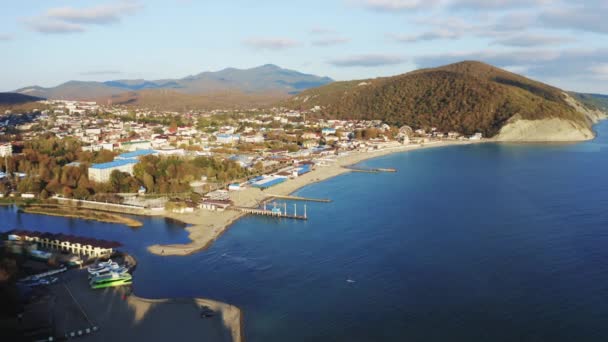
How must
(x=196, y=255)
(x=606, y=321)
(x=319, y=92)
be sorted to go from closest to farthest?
(x=606, y=321), (x=196, y=255), (x=319, y=92)

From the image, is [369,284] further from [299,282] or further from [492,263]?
[492,263]

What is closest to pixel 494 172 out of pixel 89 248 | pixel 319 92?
pixel 89 248

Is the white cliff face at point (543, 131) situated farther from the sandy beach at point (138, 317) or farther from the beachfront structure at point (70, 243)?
the sandy beach at point (138, 317)

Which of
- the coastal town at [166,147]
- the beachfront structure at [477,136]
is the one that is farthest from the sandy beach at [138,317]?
the beachfront structure at [477,136]

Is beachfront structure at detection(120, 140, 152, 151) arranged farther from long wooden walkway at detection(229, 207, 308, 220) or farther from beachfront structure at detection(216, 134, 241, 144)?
long wooden walkway at detection(229, 207, 308, 220)

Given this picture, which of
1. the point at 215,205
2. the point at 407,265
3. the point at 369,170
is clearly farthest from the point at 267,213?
the point at 369,170
